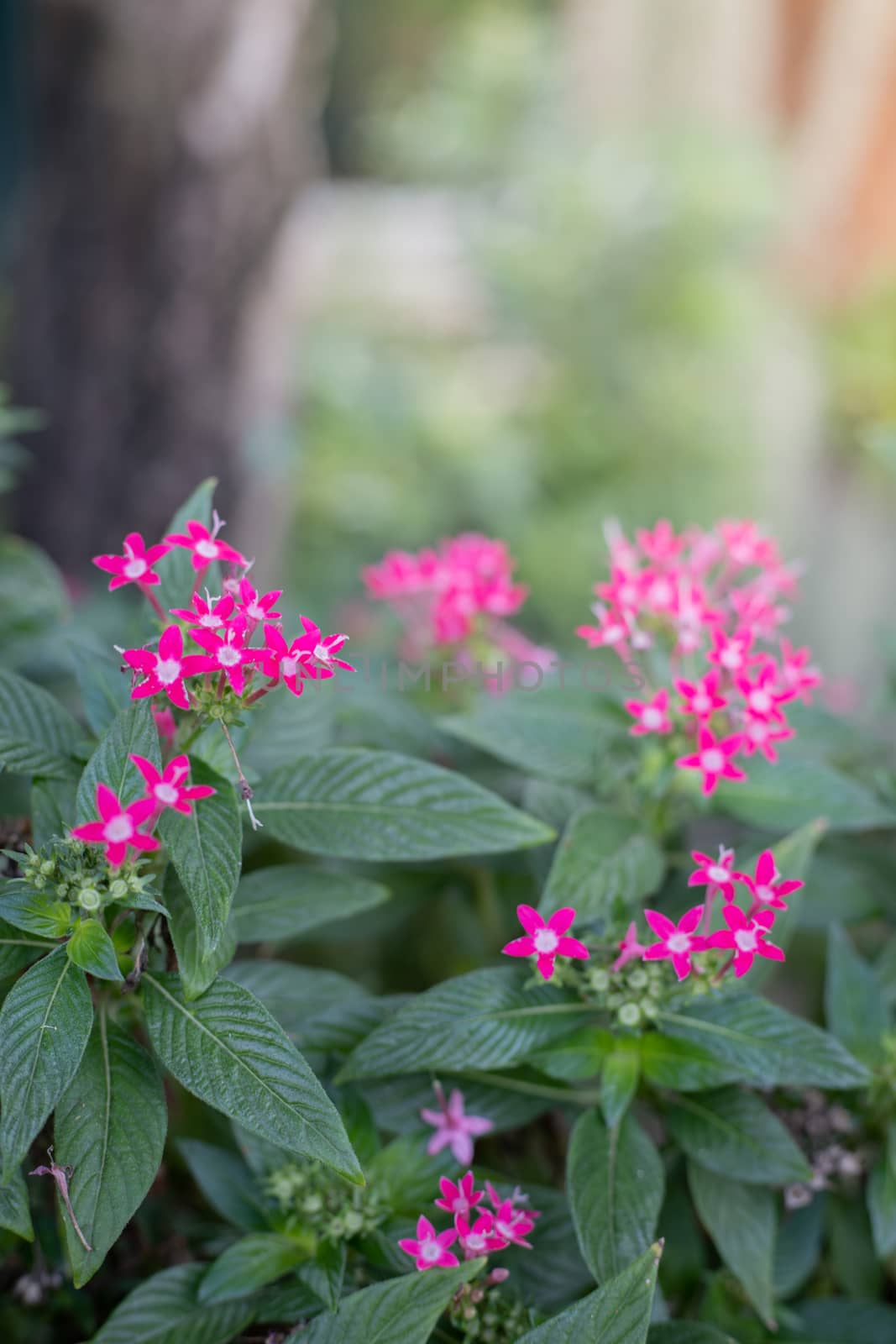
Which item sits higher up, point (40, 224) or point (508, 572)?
point (40, 224)

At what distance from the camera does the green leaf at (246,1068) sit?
60 cm

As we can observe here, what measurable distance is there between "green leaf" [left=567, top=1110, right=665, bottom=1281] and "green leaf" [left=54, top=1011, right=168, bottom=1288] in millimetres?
276

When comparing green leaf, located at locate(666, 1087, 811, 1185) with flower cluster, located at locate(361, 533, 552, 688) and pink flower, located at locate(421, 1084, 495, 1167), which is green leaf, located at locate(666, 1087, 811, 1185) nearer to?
pink flower, located at locate(421, 1084, 495, 1167)

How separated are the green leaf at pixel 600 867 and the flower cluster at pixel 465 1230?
190 millimetres

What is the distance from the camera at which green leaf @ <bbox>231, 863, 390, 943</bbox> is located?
2.61ft

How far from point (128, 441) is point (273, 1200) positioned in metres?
1.74

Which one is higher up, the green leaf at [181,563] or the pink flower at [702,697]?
the green leaf at [181,563]

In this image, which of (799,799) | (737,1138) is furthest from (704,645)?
(737,1138)

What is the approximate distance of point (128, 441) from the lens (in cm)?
220

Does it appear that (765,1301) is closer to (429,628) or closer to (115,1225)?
(115,1225)

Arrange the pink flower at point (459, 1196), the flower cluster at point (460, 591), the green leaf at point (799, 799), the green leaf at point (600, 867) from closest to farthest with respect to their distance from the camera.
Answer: the pink flower at point (459, 1196) < the green leaf at point (600, 867) < the green leaf at point (799, 799) < the flower cluster at point (460, 591)

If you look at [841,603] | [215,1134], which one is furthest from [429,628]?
[841,603]

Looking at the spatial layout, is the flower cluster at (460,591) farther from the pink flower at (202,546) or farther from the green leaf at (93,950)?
the green leaf at (93,950)

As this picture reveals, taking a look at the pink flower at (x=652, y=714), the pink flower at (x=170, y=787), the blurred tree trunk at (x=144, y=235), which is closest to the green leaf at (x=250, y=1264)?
the pink flower at (x=170, y=787)
